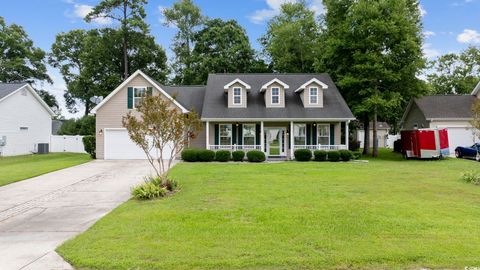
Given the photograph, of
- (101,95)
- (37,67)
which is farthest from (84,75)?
(37,67)

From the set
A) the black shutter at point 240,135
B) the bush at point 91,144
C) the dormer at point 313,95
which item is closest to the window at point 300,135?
the dormer at point 313,95

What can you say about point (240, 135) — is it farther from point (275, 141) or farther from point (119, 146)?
point (119, 146)

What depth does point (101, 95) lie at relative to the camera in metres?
36.4

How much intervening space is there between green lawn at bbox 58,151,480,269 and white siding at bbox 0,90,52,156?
21954 millimetres

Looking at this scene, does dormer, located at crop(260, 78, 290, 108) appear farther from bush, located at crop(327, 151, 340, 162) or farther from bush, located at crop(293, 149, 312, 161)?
bush, located at crop(327, 151, 340, 162)

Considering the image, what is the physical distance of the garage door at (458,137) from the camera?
88.9 ft

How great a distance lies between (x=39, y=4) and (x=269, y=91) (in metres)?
14.7

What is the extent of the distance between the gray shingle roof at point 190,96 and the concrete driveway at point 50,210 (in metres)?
10.7

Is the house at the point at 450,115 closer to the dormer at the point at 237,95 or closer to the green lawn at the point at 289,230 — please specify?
the dormer at the point at 237,95

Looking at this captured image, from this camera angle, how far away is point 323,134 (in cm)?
2267

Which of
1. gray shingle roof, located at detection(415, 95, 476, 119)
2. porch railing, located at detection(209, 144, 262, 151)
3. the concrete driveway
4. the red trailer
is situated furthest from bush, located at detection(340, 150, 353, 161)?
the concrete driveway

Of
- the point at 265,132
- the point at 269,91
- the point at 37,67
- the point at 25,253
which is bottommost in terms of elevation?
the point at 25,253

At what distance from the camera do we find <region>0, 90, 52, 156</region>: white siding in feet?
84.2

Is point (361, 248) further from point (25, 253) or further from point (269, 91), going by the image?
point (269, 91)
